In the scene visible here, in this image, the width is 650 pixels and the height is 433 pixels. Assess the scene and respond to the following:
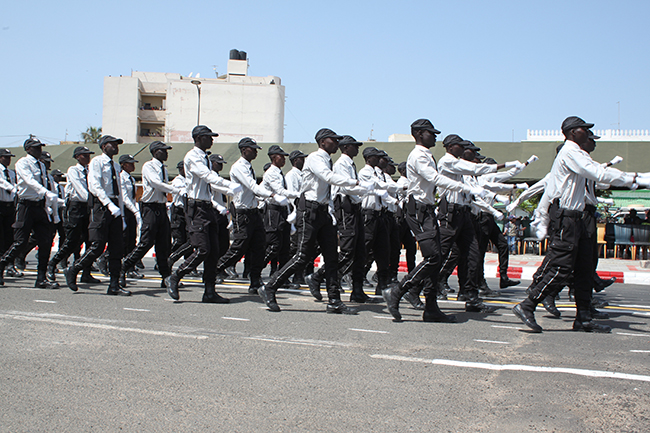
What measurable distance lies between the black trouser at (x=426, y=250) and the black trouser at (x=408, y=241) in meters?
3.06

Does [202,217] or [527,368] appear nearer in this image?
[527,368]

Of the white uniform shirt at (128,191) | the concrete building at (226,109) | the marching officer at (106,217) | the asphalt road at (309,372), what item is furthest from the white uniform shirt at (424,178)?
the concrete building at (226,109)

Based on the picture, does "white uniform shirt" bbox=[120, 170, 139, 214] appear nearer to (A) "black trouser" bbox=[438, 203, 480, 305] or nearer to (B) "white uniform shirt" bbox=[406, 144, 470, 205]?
(B) "white uniform shirt" bbox=[406, 144, 470, 205]

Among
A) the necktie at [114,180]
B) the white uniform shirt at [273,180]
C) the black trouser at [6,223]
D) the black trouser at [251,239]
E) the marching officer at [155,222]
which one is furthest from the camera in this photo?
the black trouser at [6,223]

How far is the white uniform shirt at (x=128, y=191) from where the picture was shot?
30.8 feet

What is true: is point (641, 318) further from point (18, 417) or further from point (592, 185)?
point (18, 417)

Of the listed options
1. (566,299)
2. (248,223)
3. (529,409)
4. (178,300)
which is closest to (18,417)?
(529,409)

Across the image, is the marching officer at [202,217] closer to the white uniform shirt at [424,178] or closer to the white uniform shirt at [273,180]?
the white uniform shirt at [273,180]

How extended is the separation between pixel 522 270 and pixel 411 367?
371 inches

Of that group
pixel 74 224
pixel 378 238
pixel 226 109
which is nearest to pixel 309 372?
pixel 378 238

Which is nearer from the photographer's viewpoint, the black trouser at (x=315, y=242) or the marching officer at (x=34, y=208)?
the black trouser at (x=315, y=242)

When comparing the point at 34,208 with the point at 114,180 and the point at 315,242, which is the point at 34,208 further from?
the point at 315,242

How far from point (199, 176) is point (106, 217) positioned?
173 cm

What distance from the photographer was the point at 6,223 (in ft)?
33.1
